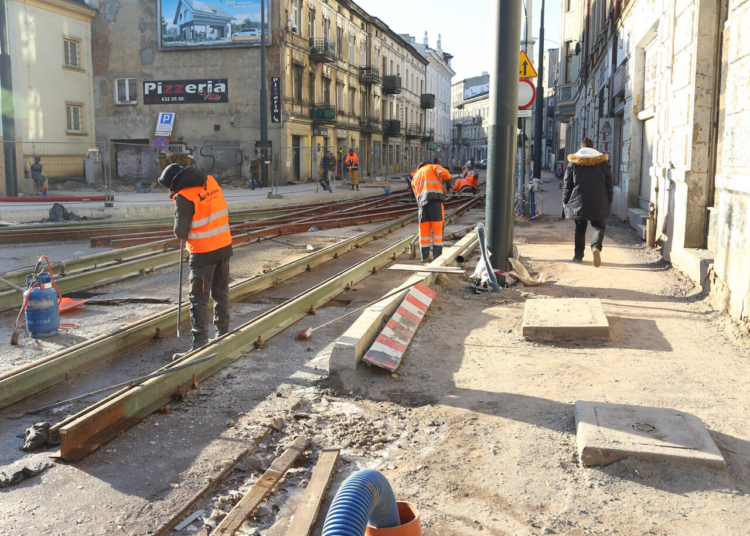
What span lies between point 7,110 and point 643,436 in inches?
1135

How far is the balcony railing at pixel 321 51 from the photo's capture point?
38031 mm

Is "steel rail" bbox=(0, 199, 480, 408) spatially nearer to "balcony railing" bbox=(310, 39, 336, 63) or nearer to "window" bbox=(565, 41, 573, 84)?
"balcony railing" bbox=(310, 39, 336, 63)

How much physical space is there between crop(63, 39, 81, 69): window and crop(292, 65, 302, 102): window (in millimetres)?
10769

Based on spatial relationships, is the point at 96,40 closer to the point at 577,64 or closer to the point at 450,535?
the point at 577,64

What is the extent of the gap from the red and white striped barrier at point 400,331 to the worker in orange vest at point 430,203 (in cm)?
292

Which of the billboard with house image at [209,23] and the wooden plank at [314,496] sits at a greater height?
the billboard with house image at [209,23]

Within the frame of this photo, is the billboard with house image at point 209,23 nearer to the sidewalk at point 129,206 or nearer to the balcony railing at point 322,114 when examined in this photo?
the balcony railing at point 322,114

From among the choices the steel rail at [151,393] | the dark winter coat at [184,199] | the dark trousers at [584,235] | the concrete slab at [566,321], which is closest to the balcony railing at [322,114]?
the dark trousers at [584,235]

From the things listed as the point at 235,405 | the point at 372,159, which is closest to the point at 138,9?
the point at 372,159

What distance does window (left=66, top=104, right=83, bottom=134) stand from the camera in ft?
109

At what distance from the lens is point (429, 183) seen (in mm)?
10297

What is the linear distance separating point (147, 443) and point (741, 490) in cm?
328

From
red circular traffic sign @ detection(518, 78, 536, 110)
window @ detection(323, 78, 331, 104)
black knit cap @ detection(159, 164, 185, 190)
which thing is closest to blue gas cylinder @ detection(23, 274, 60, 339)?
black knit cap @ detection(159, 164, 185, 190)

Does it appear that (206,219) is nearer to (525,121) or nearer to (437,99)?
(525,121)
